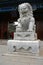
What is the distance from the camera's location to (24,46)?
23.2 feet

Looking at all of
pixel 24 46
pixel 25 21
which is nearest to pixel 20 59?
pixel 24 46

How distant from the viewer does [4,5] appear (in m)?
18.3

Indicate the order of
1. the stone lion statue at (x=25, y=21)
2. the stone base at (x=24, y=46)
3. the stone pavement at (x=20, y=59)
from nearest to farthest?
1. the stone pavement at (x=20, y=59)
2. the stone base at (x=24, y=46)
3. the stone lion statue at (x=25, y=21)

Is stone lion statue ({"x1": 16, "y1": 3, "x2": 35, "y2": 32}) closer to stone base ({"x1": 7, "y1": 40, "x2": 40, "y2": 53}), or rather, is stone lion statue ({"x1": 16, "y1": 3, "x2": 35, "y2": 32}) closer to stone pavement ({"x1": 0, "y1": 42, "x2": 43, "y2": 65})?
stone base ({"x1": 7, "y1": 40, "x2": 40, "y2": 53})

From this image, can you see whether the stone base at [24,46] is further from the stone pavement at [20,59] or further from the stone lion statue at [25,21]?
the stone lion statue at [25,21]

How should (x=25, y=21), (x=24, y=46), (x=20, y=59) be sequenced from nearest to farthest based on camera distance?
(x=20, y=59), (x=24, y=46), (x=25, y=21)

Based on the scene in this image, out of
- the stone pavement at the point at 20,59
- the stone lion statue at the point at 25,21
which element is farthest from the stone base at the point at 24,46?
the stone lion statue at the point at 25,21

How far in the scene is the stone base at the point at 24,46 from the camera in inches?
273

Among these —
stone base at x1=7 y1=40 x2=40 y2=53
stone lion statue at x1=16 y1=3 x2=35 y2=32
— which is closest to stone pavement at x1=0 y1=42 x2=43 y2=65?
stone base at x1=7 y1=40 x2=40 y2=53

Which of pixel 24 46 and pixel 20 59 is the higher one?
pixel 24 46

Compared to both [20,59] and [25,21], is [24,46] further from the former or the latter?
[25,21]

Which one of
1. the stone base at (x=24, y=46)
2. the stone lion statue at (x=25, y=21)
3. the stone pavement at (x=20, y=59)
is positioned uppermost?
the stone lion statue at (x=25, y=21)

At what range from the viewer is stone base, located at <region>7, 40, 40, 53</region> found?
693cm

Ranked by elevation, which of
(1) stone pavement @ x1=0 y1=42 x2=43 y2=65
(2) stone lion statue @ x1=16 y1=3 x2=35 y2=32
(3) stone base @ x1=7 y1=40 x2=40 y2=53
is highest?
(2) stone lion statue @ x1=16 y1=3 x2=35 y2=32
